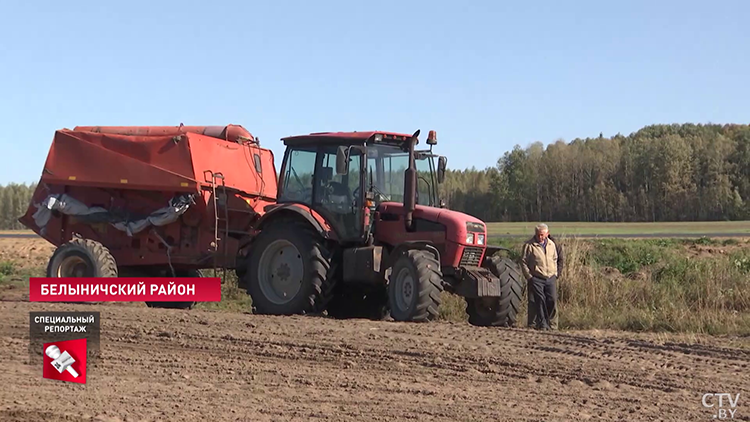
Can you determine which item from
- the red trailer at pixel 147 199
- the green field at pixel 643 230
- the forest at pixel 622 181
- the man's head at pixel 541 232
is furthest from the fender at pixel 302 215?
the forest at pixel 622 181

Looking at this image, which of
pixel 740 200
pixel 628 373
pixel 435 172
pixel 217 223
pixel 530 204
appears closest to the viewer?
pixel 628 373

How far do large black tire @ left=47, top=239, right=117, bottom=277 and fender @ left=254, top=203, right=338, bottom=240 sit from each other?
293 centimetres

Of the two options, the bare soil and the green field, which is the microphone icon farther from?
the green field

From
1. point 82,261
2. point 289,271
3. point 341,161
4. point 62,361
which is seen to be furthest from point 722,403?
point 82,261

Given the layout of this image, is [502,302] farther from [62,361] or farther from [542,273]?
[62,361]

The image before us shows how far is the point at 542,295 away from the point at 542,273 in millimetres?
282

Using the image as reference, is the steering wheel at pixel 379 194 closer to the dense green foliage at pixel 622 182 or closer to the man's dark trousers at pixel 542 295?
the man's dark trousers at pixel 542 295

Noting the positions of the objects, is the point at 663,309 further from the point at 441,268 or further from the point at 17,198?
the point at 17,198

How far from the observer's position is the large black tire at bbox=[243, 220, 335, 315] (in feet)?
38.9

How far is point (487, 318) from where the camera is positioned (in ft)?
37.9

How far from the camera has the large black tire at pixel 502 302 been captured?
11414 millimetres

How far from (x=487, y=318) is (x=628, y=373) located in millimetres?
4097

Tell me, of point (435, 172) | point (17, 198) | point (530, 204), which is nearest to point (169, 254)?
point (435, 172)

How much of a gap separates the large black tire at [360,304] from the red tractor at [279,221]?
0.7 inches
